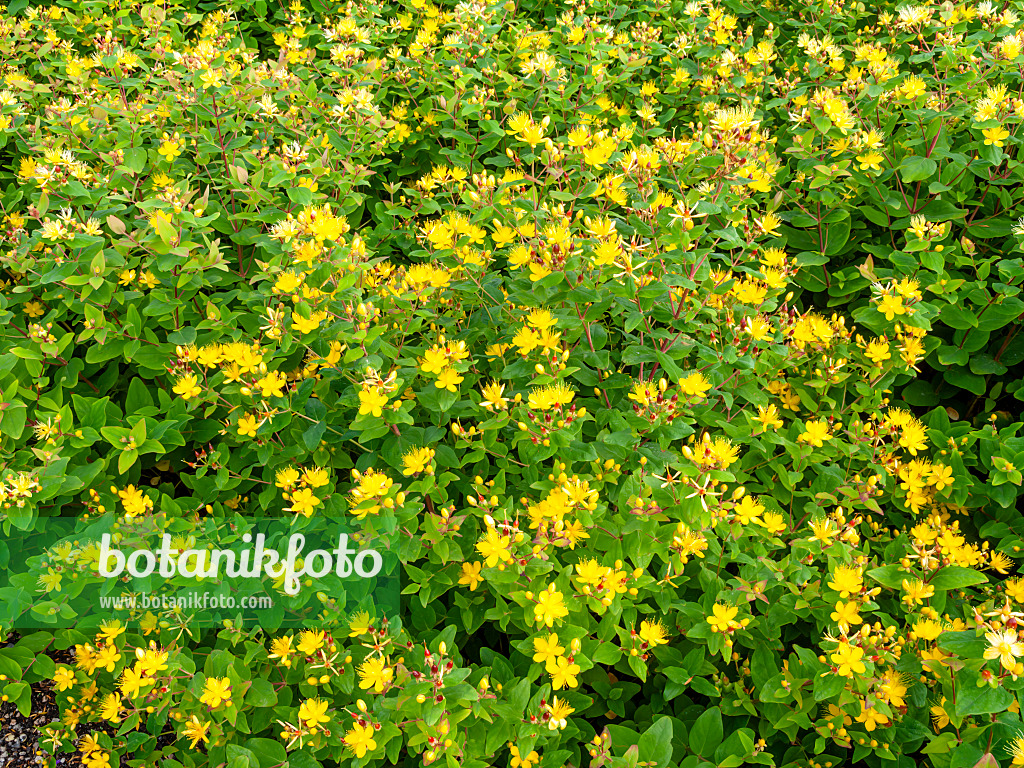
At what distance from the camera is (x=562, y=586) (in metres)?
1.76

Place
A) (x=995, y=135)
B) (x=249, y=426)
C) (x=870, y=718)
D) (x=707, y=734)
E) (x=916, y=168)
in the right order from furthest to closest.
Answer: (x=916, y=168)
(x=995, y=135)
(x=249, y=426)
(x=707, y=734)
(x=870, y=718)

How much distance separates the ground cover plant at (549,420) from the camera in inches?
67.9

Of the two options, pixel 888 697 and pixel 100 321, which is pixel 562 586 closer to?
pixel 888 697

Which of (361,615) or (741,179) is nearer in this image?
(361,615)

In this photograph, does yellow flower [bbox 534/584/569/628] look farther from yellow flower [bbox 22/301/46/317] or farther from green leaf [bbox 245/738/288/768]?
yellow flower [bbox 22/301/46/317]

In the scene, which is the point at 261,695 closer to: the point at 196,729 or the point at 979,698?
the point at 196,729

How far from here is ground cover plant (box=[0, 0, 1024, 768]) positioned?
1.72m

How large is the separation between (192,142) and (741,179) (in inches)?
78.3

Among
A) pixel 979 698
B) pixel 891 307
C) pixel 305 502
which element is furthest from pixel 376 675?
pixel 891 307

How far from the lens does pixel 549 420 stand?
6.07 ft

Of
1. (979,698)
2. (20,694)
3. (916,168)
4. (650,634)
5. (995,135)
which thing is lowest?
(20,694)

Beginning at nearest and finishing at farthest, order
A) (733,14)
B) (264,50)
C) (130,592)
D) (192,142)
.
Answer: (130,592)
(192,142)
(733,14)
(264,50)

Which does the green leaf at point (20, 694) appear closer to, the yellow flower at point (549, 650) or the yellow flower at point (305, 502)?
the yellow flower at point (305, 502)

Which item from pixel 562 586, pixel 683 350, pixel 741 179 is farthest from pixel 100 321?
pixel 741 179
